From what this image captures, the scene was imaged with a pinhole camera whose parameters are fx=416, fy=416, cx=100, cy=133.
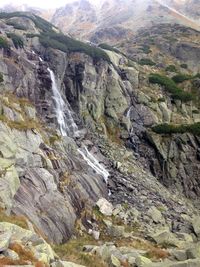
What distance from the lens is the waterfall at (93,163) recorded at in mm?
35125

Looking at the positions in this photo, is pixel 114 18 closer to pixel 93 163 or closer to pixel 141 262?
pixel 93 163

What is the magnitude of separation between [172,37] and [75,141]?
222ft

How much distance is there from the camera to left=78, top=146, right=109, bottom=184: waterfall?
35.1 metres

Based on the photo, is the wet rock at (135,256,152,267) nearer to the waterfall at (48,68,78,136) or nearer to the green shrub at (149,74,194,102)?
the waterfall at (48,68,78,136)

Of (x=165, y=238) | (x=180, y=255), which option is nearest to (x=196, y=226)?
(x=165, y=238)

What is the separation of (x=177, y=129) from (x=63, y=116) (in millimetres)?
13349

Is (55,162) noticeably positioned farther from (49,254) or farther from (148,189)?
(49,254)

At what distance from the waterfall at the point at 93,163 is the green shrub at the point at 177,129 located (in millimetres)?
12080

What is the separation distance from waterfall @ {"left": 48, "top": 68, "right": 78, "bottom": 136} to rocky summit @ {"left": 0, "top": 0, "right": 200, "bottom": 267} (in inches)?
5.7

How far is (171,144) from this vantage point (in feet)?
149

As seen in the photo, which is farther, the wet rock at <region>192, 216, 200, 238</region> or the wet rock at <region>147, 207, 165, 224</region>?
the wet rock at <region>147, 207, 165, 224</region>

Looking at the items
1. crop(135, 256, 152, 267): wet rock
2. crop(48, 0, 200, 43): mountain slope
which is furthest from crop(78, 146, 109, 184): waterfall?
crop(48, 0, 200, 43): mountain slope

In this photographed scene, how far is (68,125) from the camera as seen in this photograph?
1617 inches

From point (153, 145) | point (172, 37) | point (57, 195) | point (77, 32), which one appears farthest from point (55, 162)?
point (77, 32)
